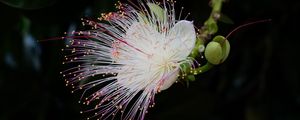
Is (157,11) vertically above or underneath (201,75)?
above

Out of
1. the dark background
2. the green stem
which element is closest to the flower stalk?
the green stem

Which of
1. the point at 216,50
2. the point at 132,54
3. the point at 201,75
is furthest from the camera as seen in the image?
the point at 201,75

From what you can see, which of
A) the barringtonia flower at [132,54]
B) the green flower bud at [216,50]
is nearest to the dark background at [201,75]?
the barringtonia flower at [132,54]

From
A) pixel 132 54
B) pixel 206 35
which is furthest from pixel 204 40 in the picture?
pixel 132 54

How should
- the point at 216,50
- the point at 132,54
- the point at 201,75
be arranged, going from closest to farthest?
the point at 216,50
the point at 132,54
the point at 201,75

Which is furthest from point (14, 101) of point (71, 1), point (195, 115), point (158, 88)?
point (158, 88)

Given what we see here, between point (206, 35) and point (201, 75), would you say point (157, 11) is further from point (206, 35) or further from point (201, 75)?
point (201, 75)

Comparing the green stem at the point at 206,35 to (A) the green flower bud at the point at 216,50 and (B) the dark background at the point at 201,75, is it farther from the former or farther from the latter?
(B) the dark background at the point at 201,75
